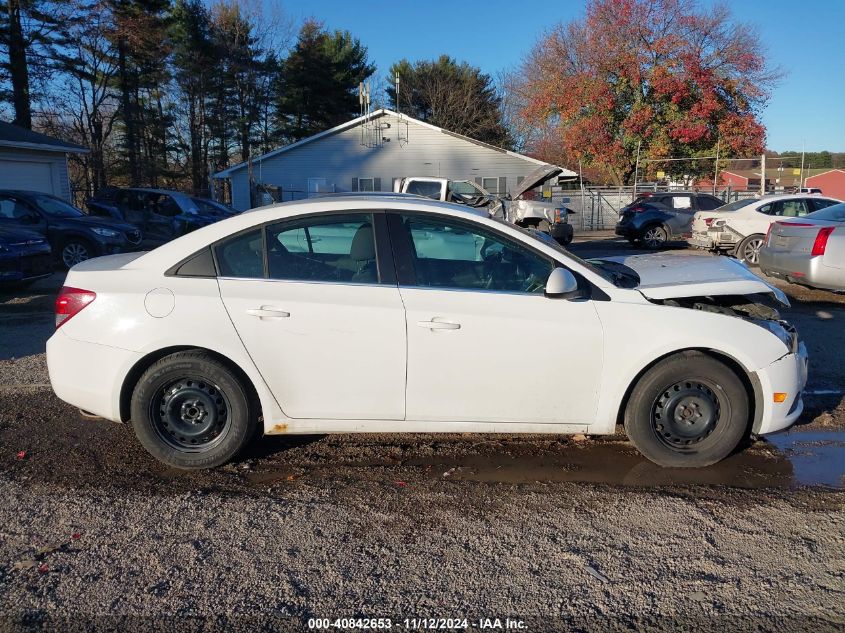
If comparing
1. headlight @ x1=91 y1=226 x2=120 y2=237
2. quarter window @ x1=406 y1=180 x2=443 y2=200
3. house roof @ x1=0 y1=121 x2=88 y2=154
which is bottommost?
headlight @ x1=91 y1=226 x2=120 y2=237

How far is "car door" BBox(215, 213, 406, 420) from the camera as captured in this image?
4074 mm

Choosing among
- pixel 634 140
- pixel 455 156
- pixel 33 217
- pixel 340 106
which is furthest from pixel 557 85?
pixel 33 217

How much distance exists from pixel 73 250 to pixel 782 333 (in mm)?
13508

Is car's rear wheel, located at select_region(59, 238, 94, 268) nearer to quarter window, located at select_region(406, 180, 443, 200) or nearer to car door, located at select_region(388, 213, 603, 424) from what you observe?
quarter window, located at select_region(406, 180, 443, 200)

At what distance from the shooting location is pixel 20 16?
28.7 meters

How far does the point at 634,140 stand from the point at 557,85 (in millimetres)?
5510

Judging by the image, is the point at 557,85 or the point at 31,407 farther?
the point at 557,85

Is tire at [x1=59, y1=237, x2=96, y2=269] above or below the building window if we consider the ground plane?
below

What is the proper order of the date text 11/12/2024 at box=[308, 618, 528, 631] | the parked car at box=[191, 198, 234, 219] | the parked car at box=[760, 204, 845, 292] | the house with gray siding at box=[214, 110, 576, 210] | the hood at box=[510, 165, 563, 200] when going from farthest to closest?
the house with gray siding at box=[214, 110, 576, 210]
the parked car at box=[191, 198, 234, 219]
the hood at box=[510, 165, 563, 200]
the parked car at box=[760, 204, 845, 292]
the date text 11/12/2024 at box=[308, 618, 528, 631]

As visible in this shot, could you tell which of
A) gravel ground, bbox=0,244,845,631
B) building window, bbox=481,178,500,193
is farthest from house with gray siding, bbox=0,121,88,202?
gravel ground, bbox=0,244,845,631

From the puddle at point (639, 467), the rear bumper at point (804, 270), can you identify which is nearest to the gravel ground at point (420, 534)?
the puddle at point (639, 467)

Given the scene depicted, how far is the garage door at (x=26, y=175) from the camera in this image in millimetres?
20016

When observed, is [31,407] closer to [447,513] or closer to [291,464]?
[291,464]

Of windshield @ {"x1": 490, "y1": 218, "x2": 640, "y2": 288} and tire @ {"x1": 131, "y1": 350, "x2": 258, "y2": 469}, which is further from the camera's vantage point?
windshield @ {"x1": 490, "y1": 218, "x2": 640, "y2": 288}
